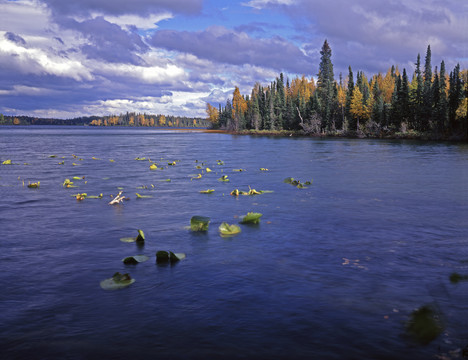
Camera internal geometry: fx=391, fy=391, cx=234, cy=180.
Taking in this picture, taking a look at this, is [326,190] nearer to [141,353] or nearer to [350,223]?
[350,223]

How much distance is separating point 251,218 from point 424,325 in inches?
334

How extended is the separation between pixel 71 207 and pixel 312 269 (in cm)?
1281

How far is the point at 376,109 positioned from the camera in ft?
355

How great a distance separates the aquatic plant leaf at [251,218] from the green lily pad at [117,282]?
6.58m

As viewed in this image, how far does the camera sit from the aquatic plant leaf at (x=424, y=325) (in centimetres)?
693

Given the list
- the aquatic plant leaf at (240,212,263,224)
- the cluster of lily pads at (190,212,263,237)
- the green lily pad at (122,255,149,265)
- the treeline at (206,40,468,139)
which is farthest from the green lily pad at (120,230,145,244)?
the treeline at (206,40,468,139)

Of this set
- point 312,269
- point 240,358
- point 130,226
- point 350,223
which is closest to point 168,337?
point 240,358

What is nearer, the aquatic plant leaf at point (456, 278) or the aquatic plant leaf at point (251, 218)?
the aquatic plant leaf at point (456, 278)

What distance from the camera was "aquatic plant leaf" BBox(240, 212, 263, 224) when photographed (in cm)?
1518

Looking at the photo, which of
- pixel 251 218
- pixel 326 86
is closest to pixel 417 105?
pixel 326 86

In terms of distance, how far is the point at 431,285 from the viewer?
919 cm

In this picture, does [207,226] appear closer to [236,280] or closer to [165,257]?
[165,257]

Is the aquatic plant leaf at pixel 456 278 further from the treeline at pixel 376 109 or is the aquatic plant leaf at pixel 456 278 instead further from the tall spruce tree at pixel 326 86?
the tall spruce tree at pixel 326 86

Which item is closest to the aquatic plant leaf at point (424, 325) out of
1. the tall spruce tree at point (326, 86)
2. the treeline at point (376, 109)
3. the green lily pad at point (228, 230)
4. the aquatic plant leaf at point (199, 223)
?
the green lily pad at point (228, 230)
